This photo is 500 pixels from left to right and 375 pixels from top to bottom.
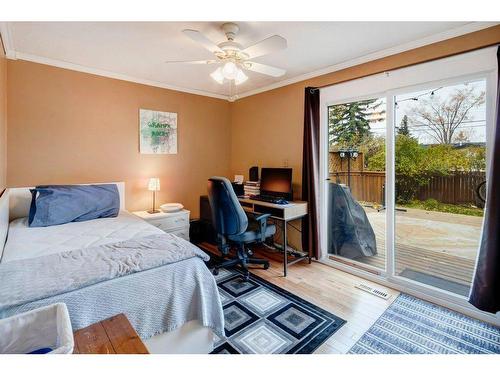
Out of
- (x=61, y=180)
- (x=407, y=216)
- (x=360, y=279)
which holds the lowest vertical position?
(x=360, y=279)

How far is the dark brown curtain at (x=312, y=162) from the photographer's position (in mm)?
3053

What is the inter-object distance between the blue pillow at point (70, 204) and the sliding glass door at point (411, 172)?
2476mm

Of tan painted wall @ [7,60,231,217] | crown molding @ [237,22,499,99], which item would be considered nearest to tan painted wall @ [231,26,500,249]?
crown molding @ [237,22,499,99]

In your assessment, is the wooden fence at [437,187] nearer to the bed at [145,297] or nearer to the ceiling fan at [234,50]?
the ceiling fan at [234,50]

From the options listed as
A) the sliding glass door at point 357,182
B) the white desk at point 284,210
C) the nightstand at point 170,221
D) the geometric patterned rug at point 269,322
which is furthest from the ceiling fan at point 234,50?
the geometric patterned rug at point 269,322

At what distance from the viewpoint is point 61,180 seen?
9.60 feet

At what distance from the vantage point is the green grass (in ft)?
7.10

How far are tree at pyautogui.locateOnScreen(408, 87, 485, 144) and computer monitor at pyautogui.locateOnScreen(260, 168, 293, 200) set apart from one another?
1.41 metres

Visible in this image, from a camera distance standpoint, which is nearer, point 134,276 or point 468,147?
point 134,276

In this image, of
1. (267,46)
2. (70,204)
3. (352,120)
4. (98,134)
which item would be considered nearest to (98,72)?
(98,134)

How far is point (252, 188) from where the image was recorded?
3.61m

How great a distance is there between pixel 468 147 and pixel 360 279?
1.57 meters
